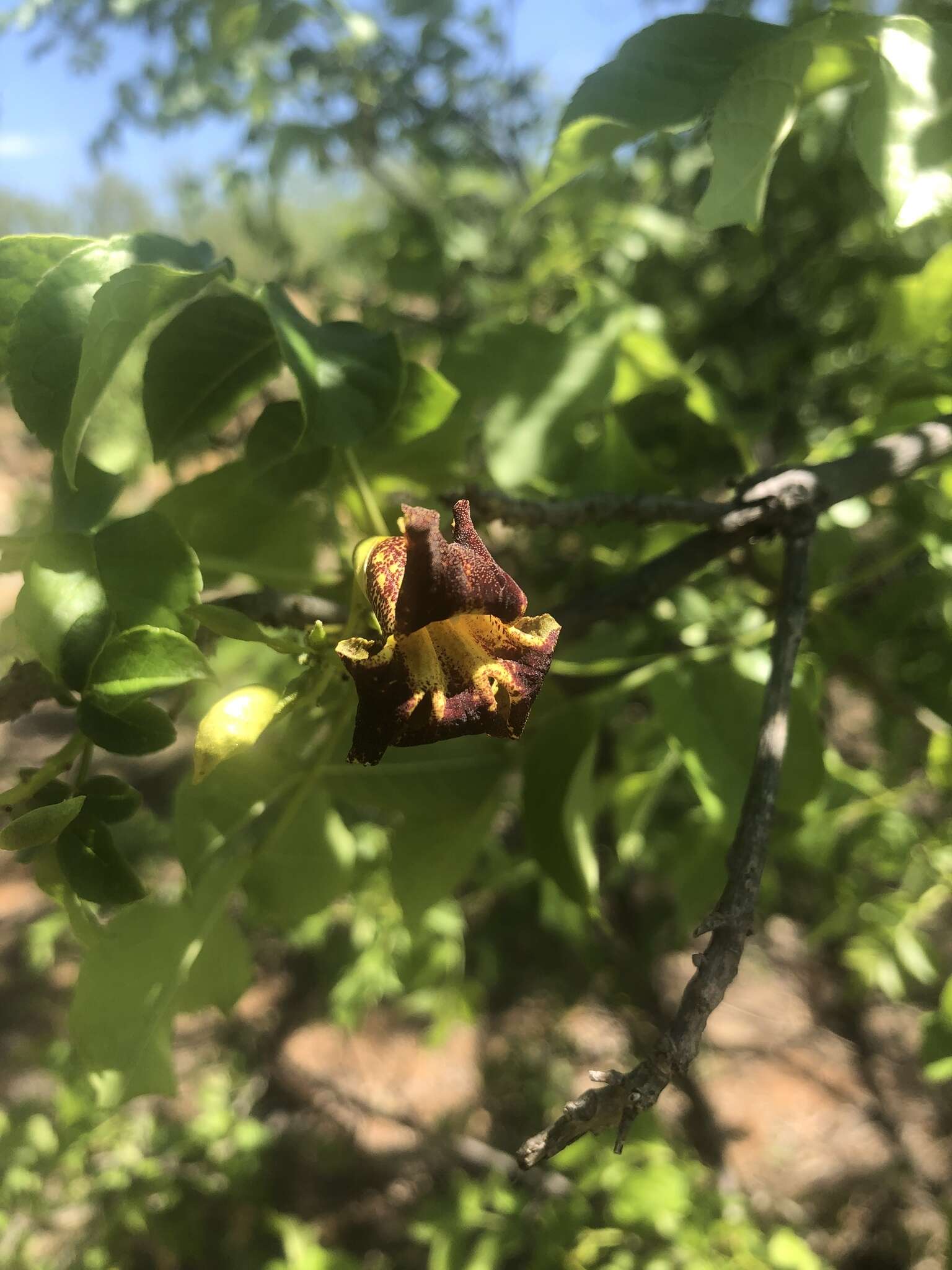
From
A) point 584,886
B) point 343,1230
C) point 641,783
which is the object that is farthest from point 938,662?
point 343,1230

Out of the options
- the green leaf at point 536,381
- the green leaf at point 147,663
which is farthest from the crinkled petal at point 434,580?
the green leaf at point 536,381

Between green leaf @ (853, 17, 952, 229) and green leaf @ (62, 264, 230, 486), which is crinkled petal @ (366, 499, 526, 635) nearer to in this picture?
green leaf @ (62, 264, 230, 486)

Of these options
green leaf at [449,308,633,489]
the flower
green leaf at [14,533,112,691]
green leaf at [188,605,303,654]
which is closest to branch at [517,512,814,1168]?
the flower

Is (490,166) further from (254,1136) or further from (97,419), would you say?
(254,1136)

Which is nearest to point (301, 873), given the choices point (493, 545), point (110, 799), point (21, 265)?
point (110, 799)

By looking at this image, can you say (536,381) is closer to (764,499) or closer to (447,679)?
(764,499)
